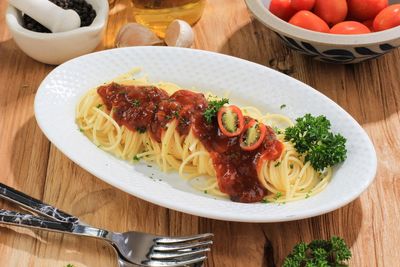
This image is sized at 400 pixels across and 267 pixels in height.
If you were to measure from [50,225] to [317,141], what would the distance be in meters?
1.17

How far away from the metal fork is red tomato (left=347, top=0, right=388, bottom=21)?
1.63m

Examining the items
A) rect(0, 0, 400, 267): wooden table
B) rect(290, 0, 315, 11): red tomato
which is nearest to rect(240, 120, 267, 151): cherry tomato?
rect(0, 0, 400, 267): wooden table

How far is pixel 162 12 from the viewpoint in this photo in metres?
3.92

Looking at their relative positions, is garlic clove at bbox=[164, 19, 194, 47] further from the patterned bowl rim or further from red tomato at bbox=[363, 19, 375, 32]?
red tomato at bbox=[363, 19, 375, 32]

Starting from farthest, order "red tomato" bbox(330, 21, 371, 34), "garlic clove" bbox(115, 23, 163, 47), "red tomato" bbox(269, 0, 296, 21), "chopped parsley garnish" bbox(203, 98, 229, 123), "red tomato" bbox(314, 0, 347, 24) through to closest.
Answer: "garlic clove" bbox(115, 23, 163, 47), "red tomato" bbox(269, 0, 296, 21), "red tomato" bbox(314, 0, 347, 24), "red tomato" bbox(330, 21, 371, 34), "chopped parsley garnish" bbox(203, 98, 229, 123)

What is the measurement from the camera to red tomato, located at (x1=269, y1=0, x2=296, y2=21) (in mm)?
3660

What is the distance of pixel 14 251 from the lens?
278 cm

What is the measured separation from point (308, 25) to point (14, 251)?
72.4 inches

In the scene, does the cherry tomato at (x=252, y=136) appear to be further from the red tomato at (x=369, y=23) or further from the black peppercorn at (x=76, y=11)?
the black peppercorn at (x=76, y=11)

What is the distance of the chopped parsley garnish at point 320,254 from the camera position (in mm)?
2553

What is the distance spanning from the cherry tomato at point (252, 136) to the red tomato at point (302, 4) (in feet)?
3.29

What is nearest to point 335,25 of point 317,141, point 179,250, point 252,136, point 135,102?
point 317,141

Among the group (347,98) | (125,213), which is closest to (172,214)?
(125,213)

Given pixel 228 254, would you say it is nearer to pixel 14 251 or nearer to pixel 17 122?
pixel 14 251
